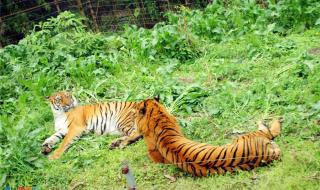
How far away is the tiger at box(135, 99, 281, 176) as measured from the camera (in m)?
3.96

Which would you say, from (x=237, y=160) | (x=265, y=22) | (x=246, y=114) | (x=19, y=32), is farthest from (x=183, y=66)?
(x=19, y=32)

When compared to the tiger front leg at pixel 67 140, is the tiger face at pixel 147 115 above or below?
above

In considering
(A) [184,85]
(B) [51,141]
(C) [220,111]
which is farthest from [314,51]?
(B) [51,141]

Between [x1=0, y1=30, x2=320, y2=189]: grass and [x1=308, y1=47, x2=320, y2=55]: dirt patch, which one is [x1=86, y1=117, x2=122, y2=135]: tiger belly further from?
[x1=308, y1=47, x2=320, y2=55]: dirt patch

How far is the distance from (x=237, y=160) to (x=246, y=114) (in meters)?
1.29

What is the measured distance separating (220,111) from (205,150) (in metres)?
1.31

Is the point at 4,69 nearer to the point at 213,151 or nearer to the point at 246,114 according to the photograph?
the point at 246,114

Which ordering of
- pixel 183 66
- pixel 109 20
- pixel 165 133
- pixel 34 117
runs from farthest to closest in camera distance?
pixel 109 20, pixel 183 66, pixel 34 117, pixel 165 133

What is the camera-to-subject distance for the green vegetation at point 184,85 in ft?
14.6

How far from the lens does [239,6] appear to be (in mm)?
8477

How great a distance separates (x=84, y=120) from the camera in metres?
5.80

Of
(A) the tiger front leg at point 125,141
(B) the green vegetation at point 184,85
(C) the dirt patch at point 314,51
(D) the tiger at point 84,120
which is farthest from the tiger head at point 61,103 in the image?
(C) the dirt patch at point 314,51

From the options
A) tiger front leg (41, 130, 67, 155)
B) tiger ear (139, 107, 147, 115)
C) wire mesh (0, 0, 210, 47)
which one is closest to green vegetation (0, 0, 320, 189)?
tiger front leg (41, 130, 67, 155)

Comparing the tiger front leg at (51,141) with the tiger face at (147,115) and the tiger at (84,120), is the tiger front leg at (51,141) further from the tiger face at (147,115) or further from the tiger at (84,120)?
the tiger face at (147,115)
